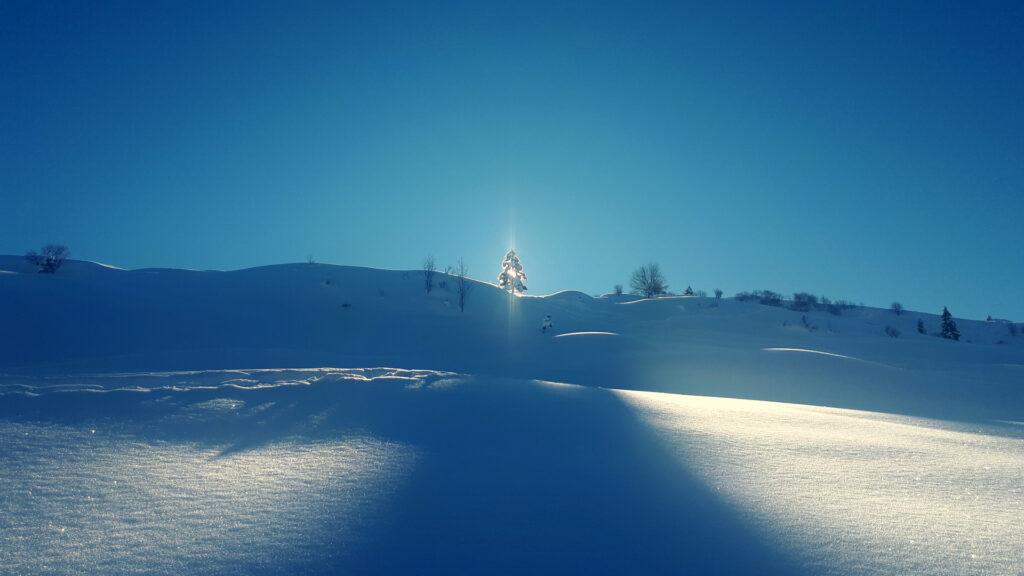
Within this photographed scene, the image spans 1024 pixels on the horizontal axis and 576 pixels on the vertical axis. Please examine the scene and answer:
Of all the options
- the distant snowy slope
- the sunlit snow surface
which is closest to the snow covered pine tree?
the distant snowy slope

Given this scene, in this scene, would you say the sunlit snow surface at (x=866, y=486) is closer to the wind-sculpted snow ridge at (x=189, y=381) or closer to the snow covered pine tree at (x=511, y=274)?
the wind-sculpted snow ridge at (x=189, y=381)

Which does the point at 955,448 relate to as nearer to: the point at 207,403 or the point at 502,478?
the point at 502,478

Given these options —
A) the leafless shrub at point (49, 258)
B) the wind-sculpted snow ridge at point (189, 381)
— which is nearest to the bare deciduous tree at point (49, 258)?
the leafless shrub at point (49, 258)

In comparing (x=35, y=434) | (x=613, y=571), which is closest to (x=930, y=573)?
(x=613, y=571)

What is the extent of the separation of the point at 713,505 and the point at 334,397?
12.9 ft

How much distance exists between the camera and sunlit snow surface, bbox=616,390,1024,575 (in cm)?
252

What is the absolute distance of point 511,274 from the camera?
4803 cm

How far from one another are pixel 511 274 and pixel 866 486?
44.7m

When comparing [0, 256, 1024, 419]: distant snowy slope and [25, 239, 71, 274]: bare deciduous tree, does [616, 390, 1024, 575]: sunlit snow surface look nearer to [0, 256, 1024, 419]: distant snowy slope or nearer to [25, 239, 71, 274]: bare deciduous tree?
[0, 256, 1024, 419]: distant snowy slope

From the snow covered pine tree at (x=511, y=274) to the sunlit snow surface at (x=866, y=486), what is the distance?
42.0 metres

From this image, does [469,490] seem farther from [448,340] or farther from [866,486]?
[448,340]

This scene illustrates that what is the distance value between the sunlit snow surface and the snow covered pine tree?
41954 millimetres

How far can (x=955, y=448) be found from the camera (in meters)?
4.79

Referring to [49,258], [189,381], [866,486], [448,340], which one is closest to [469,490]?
[866,486]
